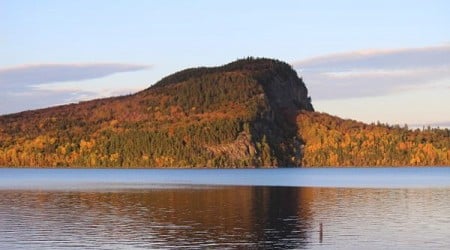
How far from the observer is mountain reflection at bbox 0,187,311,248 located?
67.3 metres

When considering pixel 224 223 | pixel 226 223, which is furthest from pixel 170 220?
pixel 226 223

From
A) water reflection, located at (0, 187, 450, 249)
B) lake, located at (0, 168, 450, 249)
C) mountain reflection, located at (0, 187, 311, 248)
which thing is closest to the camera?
lake, located at (0, 168, 450, 249)

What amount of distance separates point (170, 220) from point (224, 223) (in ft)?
22.4

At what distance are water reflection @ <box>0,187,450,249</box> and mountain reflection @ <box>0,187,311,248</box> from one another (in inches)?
3.3

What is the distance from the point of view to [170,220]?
83.2m

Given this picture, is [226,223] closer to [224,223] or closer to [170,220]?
[224,223]

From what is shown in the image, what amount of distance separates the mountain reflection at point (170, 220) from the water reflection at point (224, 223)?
83mm

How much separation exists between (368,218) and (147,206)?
3092cm

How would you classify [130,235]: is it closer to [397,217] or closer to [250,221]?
[250,221]

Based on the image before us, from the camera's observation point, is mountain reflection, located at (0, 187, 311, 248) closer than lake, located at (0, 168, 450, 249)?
No

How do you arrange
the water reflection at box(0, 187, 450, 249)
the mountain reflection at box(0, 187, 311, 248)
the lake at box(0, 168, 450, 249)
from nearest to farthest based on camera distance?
the lake at box(0, 168, 450, 249)
the water reflection at box(0, 187, 450, 249)
the mountain reflection at box(0, 187, 311, 248)

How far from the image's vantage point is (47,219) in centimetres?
8500

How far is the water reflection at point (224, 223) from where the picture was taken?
6556cm

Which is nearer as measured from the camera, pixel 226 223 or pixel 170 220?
pixel 226 223
